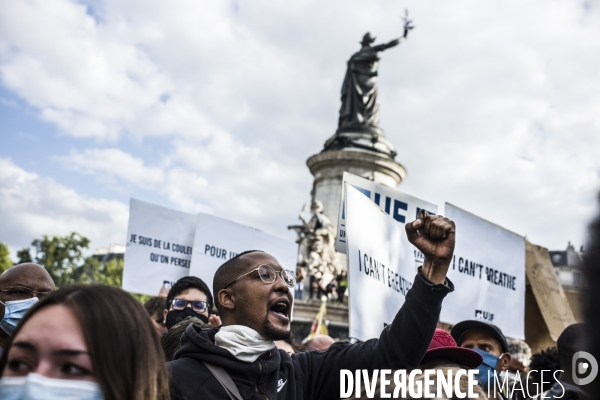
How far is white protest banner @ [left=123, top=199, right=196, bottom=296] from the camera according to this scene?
26.4 ft

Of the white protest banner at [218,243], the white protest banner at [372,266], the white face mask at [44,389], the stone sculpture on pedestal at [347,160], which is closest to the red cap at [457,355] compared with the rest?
the white face mask at [44,389]

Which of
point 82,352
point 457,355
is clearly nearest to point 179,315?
point 457,355

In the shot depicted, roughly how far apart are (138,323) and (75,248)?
5572 cm

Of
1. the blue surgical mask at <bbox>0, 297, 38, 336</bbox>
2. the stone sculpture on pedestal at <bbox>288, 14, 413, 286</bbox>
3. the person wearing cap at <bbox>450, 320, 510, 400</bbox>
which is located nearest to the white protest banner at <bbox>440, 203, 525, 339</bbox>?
the person wearing cap at <bbox>450, 320, 510, 400</bbox>

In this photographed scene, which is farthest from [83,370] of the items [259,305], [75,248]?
[75,248]

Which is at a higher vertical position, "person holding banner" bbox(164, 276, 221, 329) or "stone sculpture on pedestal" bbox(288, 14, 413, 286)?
"stone sculpture on pedestal" bbox(288, 14, 413, 286)

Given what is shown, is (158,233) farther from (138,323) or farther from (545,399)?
(138,323)

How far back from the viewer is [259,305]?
9.81 ft

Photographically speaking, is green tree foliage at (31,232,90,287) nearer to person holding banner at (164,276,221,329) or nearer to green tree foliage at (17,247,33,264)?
green tree foliage at (17,247,33,264)

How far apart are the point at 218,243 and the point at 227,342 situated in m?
5.43

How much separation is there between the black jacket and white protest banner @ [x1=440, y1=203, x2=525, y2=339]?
393 centimetres

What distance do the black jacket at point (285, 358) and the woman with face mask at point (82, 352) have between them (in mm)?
807

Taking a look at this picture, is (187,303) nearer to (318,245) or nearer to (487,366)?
(487,366)

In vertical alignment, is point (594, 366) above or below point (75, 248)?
below
